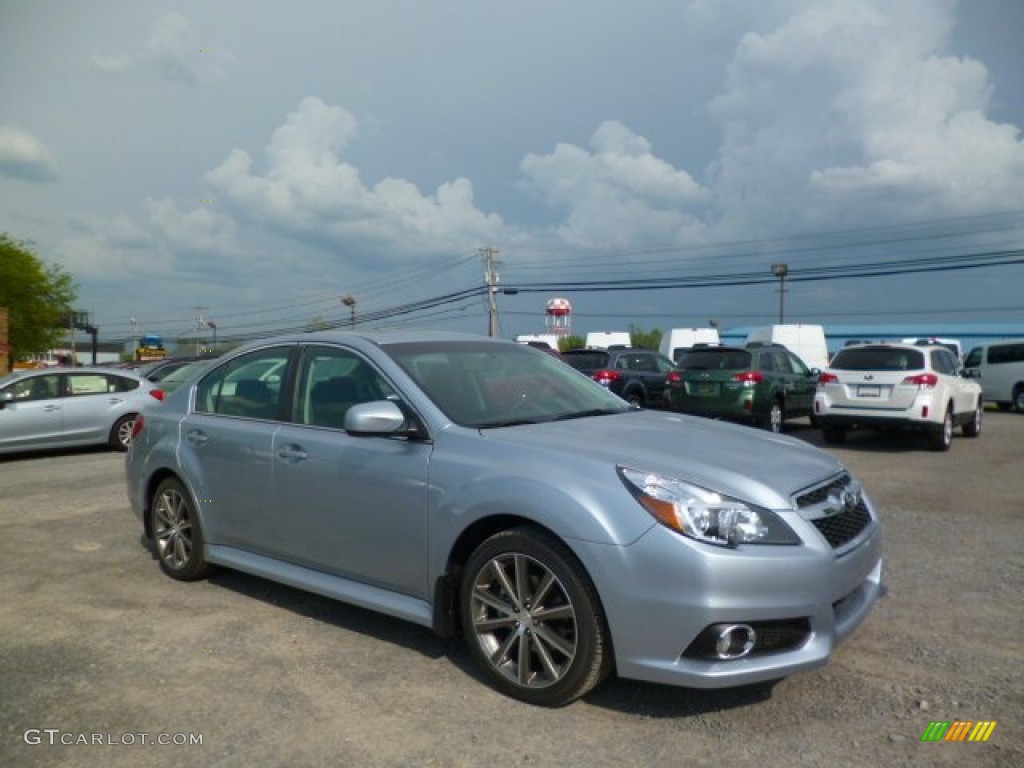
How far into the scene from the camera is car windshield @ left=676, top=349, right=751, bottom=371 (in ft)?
48.8

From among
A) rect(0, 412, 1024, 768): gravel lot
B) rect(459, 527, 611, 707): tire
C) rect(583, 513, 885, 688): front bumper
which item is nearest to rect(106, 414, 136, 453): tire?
rect(0, 412, 1024, 768): gravel lot

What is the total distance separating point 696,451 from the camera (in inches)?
146

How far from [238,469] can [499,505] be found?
6.61 feet

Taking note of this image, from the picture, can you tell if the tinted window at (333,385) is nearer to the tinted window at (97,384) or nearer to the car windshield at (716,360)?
the tinted window at (97,384)

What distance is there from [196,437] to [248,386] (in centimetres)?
50

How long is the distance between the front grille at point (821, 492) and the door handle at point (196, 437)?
3503mm

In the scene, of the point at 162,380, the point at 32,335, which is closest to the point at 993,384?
the point at 162,380

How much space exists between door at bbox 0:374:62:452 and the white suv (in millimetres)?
11679

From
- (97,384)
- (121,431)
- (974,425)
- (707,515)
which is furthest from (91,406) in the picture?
(974,425)

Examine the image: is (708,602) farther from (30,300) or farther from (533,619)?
(30,300)

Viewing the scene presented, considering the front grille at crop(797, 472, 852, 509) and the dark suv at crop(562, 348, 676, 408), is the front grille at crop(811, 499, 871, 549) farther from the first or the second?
the dark suv at crop(562, 348, 676, 408)

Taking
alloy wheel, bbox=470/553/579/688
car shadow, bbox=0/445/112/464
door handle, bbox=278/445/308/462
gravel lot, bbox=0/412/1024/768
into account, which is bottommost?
gravel lot, bbox=0/412/1024/768

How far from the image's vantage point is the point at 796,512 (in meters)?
3.34

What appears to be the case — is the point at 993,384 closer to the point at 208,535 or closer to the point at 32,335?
the point at 208,535
